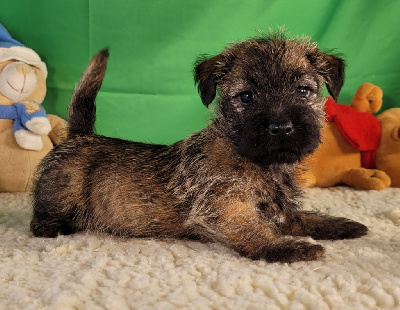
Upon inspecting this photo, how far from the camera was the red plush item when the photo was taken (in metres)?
3.27

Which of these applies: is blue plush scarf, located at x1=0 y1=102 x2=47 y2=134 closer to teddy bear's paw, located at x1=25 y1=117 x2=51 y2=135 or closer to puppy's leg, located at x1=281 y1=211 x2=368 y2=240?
teddy bear's paw, located at x1=25 y1=117 x2=51 y2=135

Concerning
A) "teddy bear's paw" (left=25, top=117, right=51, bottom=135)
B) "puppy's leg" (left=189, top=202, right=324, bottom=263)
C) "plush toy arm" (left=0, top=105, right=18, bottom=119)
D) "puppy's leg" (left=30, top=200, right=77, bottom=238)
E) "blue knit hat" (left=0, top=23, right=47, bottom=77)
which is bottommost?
"puppy's leg" (left=30, top=200, right=77, bottom=238)

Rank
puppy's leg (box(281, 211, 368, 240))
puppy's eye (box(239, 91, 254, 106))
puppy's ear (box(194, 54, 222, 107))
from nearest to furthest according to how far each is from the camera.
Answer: puppy's eye (box(239, 91, 254, 106))
puppy's ear (box(194, 54, 222, 107))
puppy's leg (box(281, 211, 368, 240))

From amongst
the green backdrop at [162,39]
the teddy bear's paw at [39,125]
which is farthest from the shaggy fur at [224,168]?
the green backdrop at [162,39]

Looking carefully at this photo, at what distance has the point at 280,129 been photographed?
1780 millimetres

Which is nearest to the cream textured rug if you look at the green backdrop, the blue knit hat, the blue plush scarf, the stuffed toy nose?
the blue plush scarf

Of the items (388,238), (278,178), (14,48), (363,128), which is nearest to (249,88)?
(278,178)

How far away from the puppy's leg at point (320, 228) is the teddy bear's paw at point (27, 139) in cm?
171

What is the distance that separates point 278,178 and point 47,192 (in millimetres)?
971

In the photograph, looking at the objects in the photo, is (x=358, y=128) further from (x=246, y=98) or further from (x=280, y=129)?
(x=280, y=129)

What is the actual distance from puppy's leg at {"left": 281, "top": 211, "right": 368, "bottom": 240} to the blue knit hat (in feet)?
6.57

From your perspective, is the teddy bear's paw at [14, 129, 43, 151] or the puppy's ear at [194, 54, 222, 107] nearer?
the puppy's ear at [194, 54, 222, 107]

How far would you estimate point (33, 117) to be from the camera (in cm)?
313

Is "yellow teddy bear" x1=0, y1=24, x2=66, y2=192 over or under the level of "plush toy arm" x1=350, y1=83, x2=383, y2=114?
under
